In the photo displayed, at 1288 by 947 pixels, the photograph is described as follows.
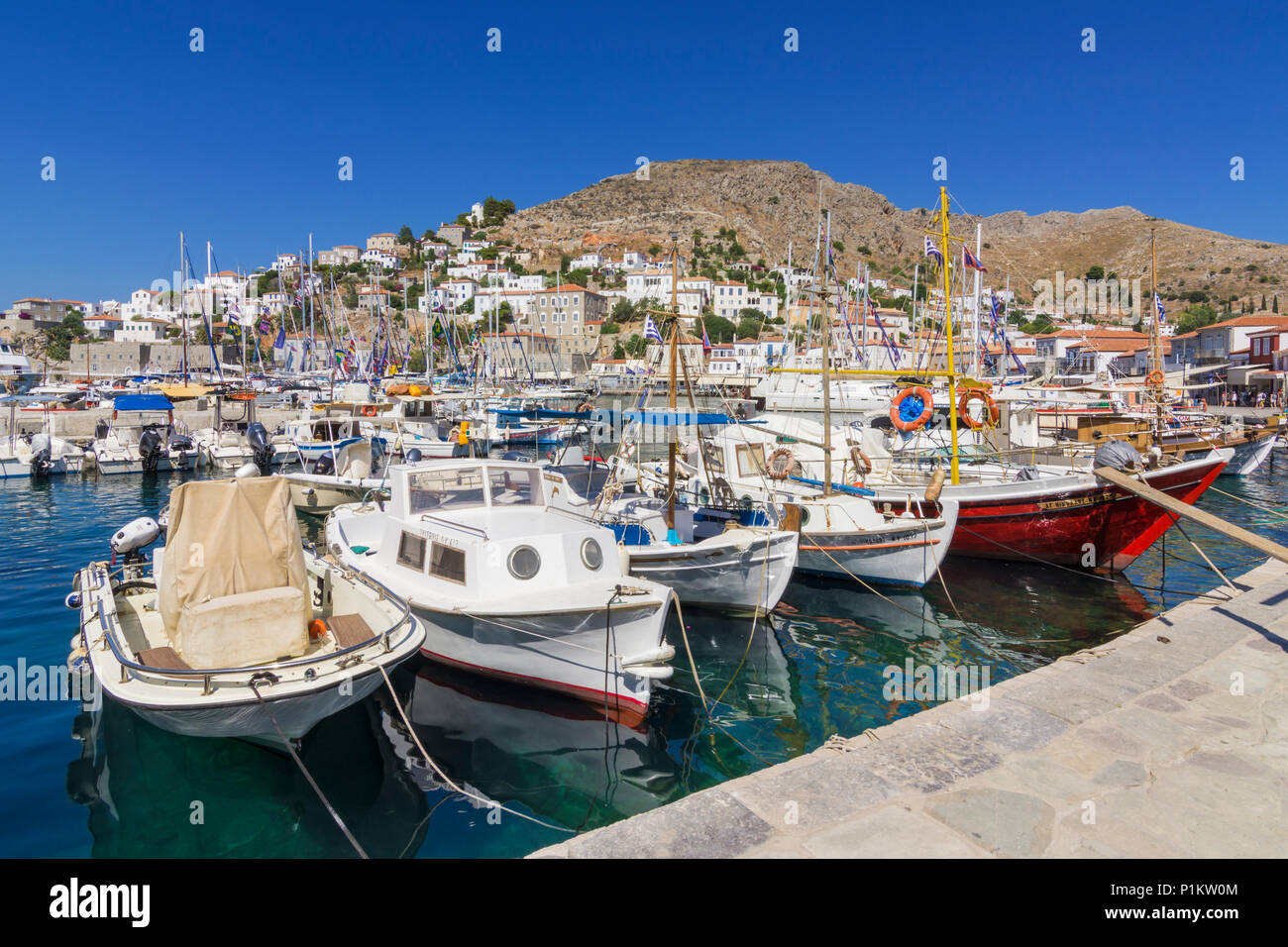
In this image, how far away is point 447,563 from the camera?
1001 centimetres

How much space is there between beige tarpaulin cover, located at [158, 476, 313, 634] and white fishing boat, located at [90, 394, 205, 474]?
29.8 m

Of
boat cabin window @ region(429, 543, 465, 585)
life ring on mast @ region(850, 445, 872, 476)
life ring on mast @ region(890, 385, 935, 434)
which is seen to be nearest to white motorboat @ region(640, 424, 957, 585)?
life ring on mast @ region(850, 445, 872, 476)

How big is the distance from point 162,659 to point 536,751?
410 cm

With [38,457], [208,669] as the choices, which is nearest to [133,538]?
[208,669]

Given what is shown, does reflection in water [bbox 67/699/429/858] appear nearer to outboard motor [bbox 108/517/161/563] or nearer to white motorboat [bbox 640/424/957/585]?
outboard motor [bbox 108/517/161/563]

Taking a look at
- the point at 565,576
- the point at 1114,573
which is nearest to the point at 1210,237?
the point at 1114,573

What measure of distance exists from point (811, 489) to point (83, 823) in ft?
48.6

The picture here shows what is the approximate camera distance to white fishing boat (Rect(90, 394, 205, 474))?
3225 centimetres

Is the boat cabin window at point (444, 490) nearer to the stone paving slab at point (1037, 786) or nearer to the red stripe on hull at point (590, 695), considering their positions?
the red stripe on hull at point (590, 695)

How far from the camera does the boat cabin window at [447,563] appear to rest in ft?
32.3

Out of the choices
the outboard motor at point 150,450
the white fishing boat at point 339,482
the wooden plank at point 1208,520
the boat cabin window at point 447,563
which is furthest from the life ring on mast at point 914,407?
the outboard motor at point 150,450

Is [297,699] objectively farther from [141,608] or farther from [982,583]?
[982,583]

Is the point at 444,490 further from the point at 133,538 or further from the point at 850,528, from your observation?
the point at 850,528

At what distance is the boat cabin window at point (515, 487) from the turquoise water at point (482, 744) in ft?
8.71
